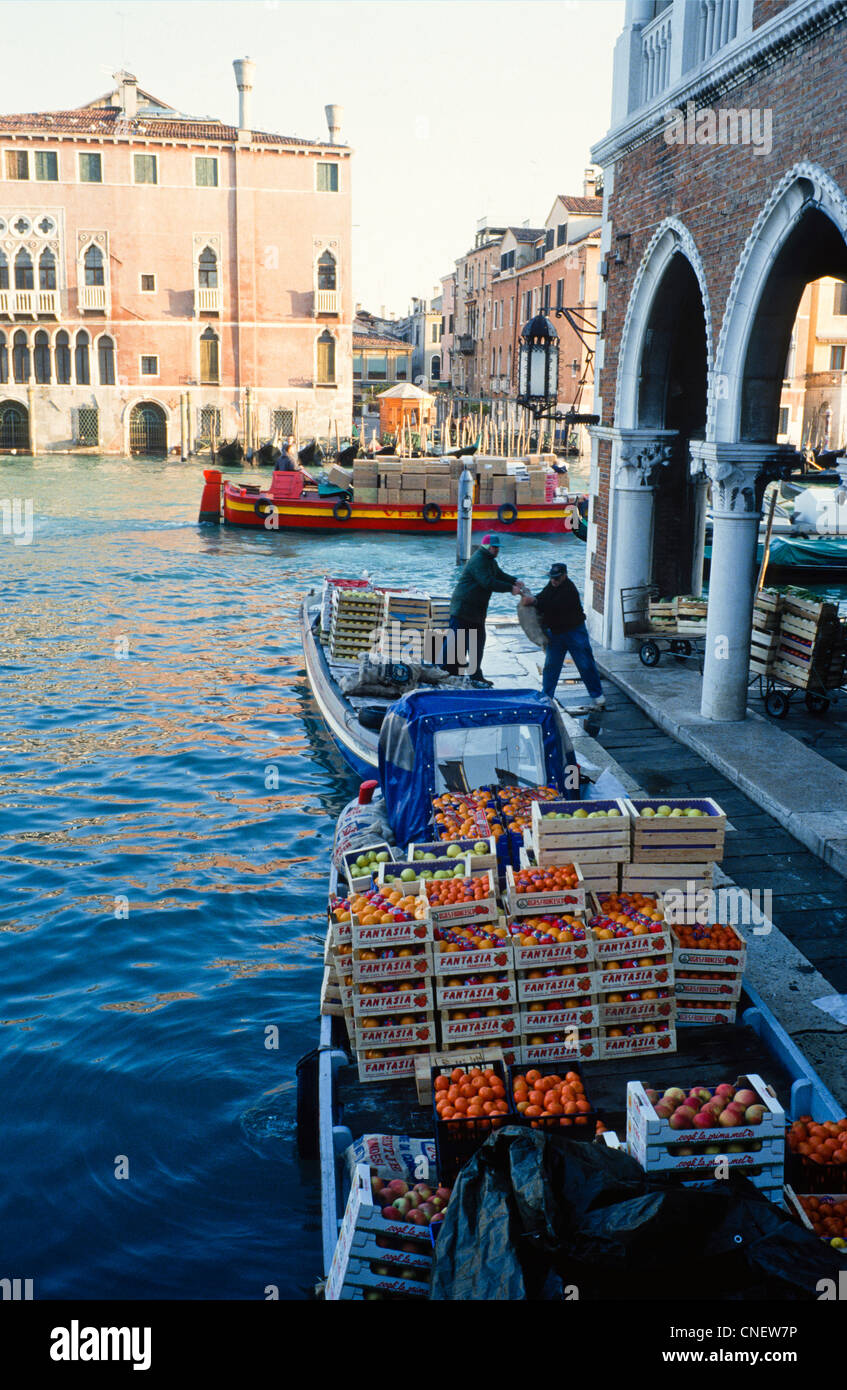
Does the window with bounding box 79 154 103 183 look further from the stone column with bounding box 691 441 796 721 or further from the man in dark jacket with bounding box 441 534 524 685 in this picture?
the stone column with bounding box 691 441 796 721

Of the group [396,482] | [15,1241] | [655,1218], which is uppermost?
[396,482]

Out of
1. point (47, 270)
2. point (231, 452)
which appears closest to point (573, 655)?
point (231, 452)

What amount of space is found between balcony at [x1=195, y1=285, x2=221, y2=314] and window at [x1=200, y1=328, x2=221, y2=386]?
1.02 metres

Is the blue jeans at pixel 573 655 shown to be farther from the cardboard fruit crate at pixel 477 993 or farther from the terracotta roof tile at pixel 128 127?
the terracotta roof tile at pixel 128 127

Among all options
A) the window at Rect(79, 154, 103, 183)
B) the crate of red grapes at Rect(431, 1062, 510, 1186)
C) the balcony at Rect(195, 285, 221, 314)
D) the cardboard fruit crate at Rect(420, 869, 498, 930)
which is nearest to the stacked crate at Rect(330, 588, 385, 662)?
the cardboard fruit crate at Rect(420, 869, 498, 930)

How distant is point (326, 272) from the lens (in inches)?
2196

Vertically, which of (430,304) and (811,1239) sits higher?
(430,304)

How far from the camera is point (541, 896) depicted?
622cm

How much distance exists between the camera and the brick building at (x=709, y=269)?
1020 cm

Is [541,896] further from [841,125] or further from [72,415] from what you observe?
[72,415]

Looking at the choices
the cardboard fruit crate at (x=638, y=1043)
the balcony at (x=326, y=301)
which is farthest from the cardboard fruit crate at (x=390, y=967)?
the balcony at (x=326, y=301)

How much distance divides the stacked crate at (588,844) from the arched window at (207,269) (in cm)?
5340
